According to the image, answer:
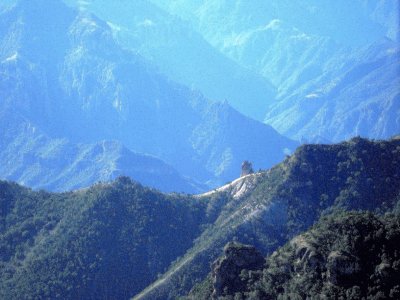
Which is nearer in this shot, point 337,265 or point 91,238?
point 337,265

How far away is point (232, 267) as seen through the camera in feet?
251

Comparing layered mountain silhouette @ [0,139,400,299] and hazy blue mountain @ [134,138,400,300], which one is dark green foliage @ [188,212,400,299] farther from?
layered mountain silhouette @ [0,139,400,299]

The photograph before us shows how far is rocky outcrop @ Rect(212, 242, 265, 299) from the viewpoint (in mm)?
75938

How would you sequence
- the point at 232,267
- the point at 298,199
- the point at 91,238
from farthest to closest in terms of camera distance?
the point at 298,199, the point at 91,238, the point at 232,267

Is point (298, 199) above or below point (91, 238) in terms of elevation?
above

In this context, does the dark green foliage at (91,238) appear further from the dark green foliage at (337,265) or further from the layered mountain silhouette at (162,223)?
the dark green foliage at (337,265)

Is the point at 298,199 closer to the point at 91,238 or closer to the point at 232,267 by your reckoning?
the point at 91,238

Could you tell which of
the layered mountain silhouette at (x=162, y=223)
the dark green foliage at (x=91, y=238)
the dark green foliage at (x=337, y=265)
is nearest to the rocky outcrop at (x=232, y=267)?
the dark green foliage at (x=337, y=265)

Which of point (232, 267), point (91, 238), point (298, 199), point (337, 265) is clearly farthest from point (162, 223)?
point (337, 265)

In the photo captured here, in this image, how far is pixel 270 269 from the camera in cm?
Result: 7225

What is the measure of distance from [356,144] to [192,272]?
3408cm

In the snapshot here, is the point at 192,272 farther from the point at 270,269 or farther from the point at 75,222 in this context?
the point at 270,269

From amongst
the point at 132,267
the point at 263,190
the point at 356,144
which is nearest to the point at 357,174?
the point at 356,144

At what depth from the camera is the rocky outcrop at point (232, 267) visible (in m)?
75.9
